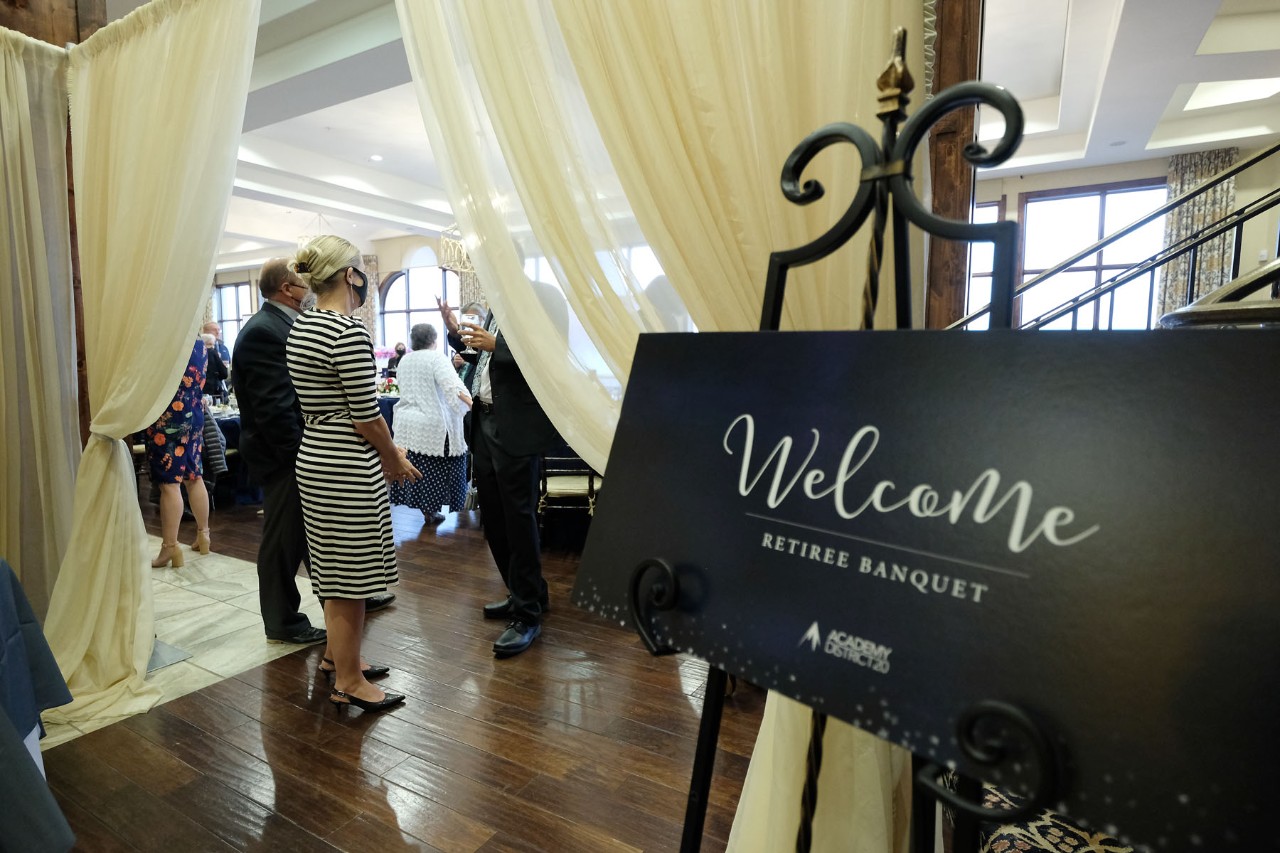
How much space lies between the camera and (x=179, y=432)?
3664 millimetres

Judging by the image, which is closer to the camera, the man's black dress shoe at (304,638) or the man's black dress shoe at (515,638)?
the man's black dress shoe at (515,638)

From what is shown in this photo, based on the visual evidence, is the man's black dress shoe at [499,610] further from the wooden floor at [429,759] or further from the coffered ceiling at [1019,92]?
the coffered ceiling at [1019,92]

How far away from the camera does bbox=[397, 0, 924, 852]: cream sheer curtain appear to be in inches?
39.3

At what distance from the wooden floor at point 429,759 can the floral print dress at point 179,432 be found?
174 cm

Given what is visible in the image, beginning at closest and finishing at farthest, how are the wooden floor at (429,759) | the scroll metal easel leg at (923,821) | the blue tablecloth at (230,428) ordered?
the scroll metal easel leg at (923,821) < the wooden floor at (429,759) < the blue tablecloth at (230,428)

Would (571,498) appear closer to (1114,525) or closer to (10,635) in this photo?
(10,635)

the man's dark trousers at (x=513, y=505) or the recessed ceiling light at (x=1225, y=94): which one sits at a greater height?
the recessed ceiling light at (x=1225, y=94)

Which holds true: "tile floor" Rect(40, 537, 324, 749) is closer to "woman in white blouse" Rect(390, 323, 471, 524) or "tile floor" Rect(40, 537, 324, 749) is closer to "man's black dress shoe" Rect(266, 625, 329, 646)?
"man's black dress shoe" Rect(266, 625, 329, 646)

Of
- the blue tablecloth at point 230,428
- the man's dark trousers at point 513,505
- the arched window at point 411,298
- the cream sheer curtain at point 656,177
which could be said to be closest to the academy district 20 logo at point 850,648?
the cream sheer curtain at point 656,177

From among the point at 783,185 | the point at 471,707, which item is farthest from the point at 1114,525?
the point at 471,707

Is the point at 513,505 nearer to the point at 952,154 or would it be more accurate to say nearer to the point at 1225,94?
the point at 952,154

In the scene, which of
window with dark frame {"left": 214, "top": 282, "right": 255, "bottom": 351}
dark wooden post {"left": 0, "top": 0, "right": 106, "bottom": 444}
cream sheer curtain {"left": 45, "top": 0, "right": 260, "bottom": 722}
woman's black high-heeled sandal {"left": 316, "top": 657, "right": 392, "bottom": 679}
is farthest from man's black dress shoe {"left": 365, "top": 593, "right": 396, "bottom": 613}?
window with dark frame {"left": 214, "top": 282, "right": 255, "bottom": 351}

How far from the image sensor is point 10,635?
1.40m

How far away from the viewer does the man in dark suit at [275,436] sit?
242 centimetres
